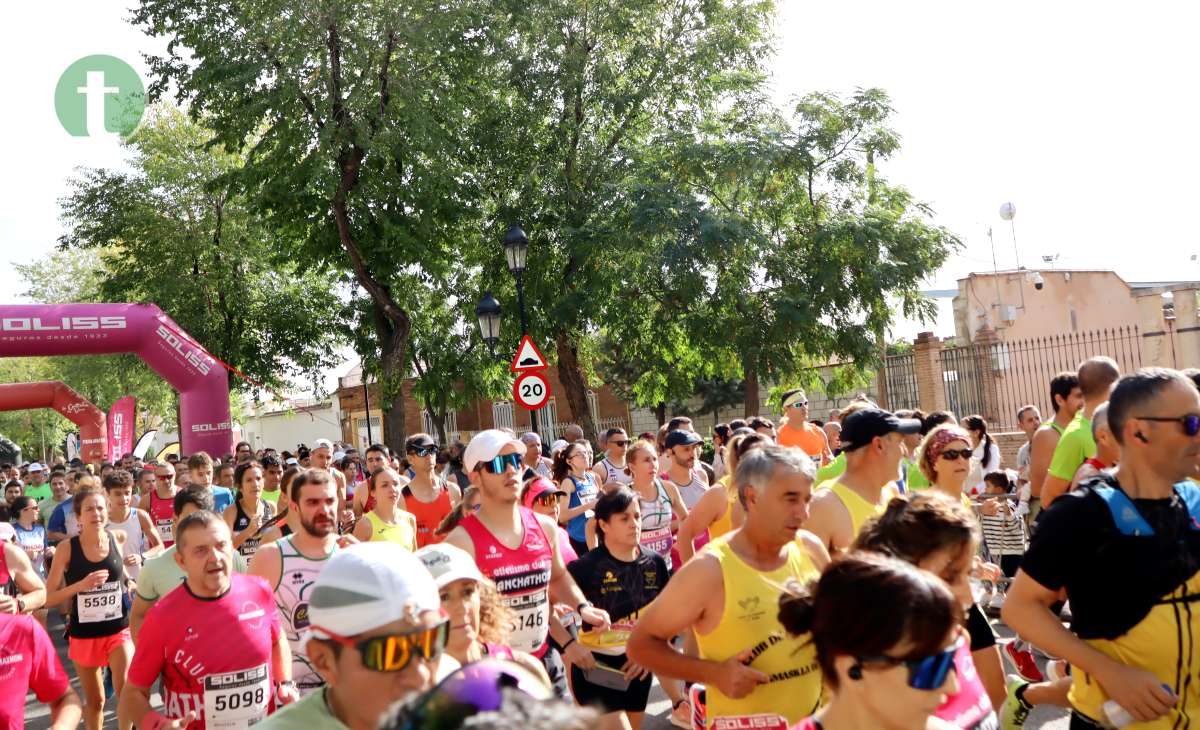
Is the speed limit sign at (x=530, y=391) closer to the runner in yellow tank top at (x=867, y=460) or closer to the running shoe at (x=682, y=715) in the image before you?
the running shoe at (x=682, y=715)

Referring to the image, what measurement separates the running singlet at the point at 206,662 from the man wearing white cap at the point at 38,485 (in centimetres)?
1543

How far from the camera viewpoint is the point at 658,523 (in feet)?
28.6

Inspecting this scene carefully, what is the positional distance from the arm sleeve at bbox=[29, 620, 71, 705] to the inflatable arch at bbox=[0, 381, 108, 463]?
29.6m

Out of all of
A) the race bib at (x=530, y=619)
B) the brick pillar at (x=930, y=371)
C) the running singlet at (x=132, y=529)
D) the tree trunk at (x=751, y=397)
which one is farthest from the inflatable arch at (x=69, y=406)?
the race bib at (x=530, y=619)

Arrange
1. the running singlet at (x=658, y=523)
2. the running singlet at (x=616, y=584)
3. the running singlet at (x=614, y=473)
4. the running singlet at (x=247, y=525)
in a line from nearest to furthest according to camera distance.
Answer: the running singlet at (x=616, y=584) < the running singlet at (x=658, y=523) < the running singlet at (x=247, y=525) < the running singlet at (x=614, y=473)

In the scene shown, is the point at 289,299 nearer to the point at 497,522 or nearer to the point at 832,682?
the point at 497,522

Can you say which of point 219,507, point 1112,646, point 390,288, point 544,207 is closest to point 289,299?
point 390,288

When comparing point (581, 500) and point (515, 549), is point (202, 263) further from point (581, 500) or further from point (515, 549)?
point (515, 549)

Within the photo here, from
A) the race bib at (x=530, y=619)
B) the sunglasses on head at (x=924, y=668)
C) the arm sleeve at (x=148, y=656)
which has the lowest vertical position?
the race bib at (x=530, y=619)

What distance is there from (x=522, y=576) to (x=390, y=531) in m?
2.13

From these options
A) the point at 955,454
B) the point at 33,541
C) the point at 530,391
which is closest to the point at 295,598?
the point at 955,454

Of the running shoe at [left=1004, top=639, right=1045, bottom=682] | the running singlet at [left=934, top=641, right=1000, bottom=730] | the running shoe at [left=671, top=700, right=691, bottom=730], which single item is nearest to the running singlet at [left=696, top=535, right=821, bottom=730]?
the running singlet at [left=934, top=641, right=1000, bottom=730]

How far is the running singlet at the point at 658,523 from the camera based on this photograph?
28.3 feet

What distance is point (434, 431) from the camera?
5206cm
